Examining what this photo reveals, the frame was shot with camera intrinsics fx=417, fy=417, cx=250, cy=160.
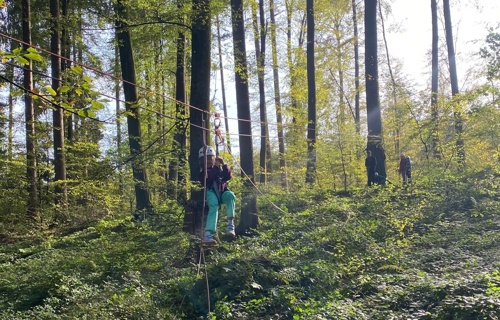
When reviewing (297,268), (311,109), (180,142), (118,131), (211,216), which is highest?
(311,109)

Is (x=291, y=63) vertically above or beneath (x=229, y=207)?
above

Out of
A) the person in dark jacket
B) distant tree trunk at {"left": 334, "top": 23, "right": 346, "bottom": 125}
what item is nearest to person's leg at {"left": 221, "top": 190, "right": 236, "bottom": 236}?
the person in dark jacket

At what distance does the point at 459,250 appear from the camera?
7227 millimetres

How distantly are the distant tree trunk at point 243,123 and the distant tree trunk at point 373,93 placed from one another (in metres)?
4.37

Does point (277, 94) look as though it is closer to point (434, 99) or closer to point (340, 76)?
point (340, 76)

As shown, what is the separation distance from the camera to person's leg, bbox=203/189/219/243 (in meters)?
6.87

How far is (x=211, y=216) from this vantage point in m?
7.21

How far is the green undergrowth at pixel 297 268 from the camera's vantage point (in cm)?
544

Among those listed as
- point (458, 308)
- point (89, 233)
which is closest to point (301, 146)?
point (89, 233)

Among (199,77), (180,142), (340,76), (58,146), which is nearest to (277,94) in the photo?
(340,76)

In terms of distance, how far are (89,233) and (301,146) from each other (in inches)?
375

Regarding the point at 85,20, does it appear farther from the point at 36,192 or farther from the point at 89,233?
the point at 89,233

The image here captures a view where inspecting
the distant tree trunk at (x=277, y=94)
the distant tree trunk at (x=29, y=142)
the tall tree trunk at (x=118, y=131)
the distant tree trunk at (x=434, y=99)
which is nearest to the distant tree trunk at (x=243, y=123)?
the tall tree trunk at (x=118, y=131)

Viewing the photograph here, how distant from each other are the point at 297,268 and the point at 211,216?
5.58 feet
